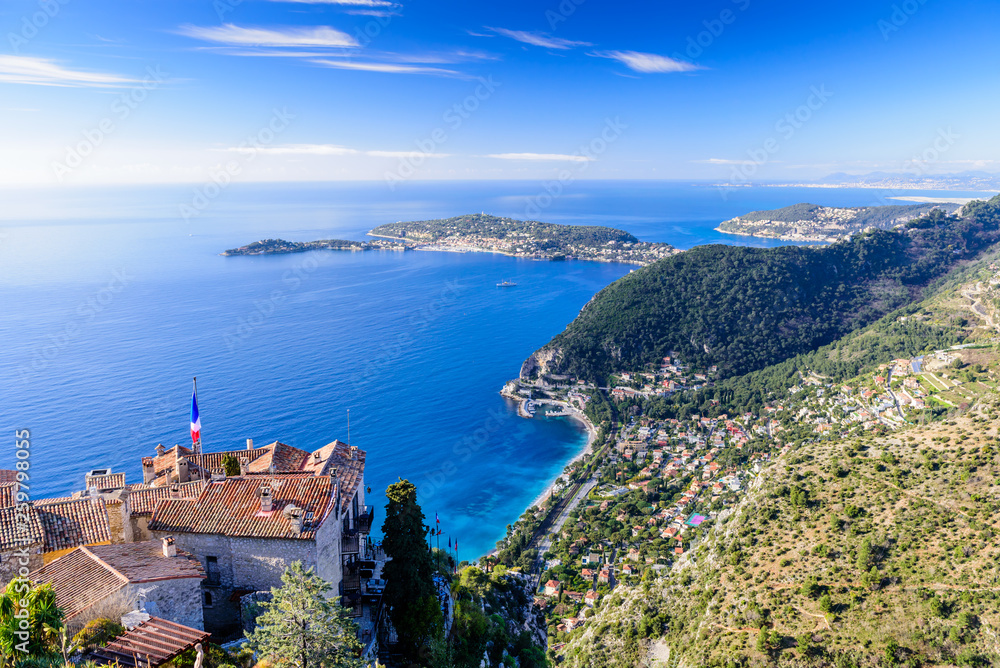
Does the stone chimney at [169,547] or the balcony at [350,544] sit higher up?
the stone chimney at [169,547]

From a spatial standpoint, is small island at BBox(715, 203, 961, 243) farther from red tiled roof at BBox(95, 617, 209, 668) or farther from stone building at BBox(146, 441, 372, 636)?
red tiled roof at BBox(95, 617, 209, 668)

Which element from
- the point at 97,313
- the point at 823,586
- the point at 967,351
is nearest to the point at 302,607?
the point at 823,586

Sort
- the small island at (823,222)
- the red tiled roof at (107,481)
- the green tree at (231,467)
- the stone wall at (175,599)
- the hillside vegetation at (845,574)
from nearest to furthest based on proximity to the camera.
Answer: the stone wall at (175,599) → the hillside vegetation at (845,574) → the red tiled roof at (107,481) → the green tree at (231,467) → the small island at (823,222)

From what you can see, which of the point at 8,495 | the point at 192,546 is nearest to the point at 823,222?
the point at 192,546

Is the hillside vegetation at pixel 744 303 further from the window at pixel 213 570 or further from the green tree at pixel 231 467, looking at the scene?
the window at pixel 213 570

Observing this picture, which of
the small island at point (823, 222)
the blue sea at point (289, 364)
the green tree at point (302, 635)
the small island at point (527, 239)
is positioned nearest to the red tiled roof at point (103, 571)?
the green tree at point (302, 635)

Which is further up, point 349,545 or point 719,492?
point 349,545

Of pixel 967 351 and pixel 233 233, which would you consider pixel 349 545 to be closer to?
pixel 967 351
